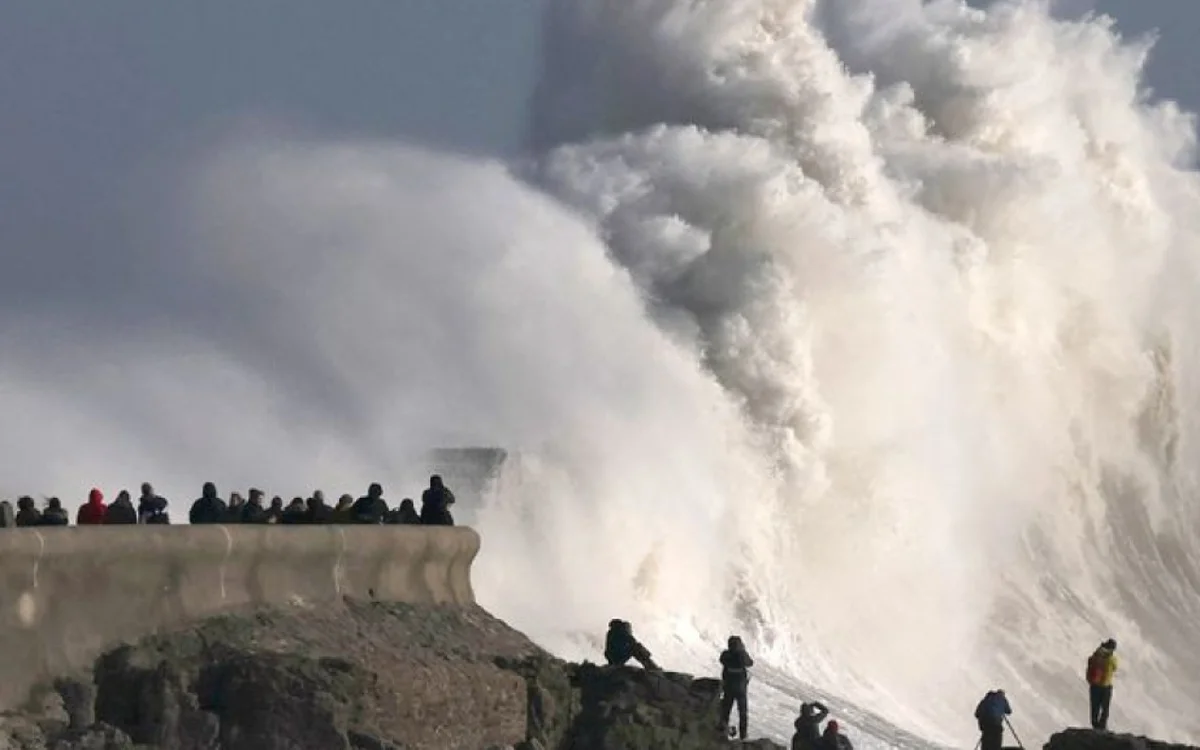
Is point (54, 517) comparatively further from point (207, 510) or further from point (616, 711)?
point (616, 711)

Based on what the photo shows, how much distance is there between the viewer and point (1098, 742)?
18.5 m

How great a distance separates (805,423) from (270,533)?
18.1 metres

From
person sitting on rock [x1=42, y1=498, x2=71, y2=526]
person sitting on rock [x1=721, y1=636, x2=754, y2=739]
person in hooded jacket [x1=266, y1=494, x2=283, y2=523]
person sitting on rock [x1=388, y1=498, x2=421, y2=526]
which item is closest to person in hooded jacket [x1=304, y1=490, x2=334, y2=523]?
person in hooded jacket [x1=266, y1=494, x2=283, y2=523]

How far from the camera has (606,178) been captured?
112 ft

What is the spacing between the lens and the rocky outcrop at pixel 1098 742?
18.3 meters

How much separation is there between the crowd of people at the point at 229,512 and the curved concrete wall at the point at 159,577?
Answer: 47cm

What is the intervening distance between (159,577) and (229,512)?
1.91 m

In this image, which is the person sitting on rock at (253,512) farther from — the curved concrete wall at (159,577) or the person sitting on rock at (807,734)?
the person sitting on rock at (807,734)

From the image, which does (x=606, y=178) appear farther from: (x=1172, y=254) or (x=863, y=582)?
(x=1172, y=254)

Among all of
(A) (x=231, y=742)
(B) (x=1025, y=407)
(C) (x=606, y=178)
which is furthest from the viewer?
(B) (x=1025, y=407)

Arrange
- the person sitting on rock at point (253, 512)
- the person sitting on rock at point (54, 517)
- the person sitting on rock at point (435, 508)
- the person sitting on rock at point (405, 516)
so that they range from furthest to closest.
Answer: the person sitting on rock at point (435, 508) → the person sitting on rock at point (405, 516) → the person sitting on rock at point (253, 512) → the person sitting on rock at point (54, 517)

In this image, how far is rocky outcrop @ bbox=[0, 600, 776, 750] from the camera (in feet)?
45.6

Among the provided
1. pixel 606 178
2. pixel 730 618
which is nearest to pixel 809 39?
pixel 606 178

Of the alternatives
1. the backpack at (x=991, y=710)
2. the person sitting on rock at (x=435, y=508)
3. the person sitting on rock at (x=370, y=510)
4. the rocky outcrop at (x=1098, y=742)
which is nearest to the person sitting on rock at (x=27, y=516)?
the person sitting on rock at (x=370, y=510)
